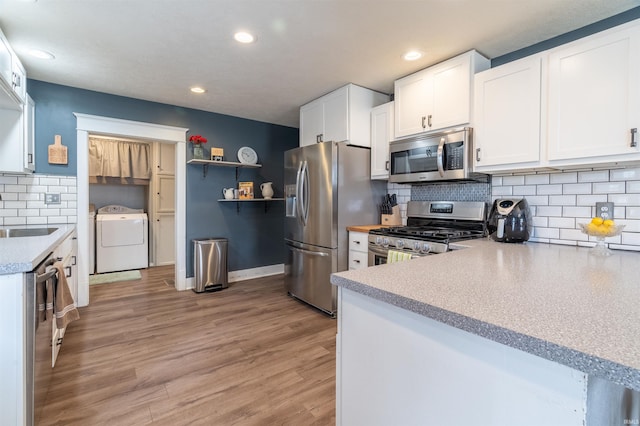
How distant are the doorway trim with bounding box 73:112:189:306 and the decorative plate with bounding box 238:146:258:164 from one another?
734mm

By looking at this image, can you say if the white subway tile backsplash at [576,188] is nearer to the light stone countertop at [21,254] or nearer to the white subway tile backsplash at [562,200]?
the white subway tile backsplash at [562,200]

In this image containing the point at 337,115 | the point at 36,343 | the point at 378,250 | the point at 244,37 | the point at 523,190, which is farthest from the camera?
the point at 337,115

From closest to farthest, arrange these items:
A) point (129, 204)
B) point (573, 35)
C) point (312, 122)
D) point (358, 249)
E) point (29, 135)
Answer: point (573, 35) < point (29, 135) < point (358, 249) < point (312, 122) < point (129, 204)

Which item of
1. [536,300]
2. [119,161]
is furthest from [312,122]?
[119,161]

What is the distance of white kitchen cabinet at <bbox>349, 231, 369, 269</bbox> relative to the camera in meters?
2.92

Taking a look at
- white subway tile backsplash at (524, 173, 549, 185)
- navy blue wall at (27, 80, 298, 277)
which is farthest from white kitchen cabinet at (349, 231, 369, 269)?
navy blue wall at (27, 80, 298, 277)

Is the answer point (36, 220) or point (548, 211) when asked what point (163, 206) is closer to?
point (36, 220)

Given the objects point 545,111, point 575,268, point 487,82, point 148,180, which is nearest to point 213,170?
point 148,180

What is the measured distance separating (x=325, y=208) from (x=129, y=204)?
4363mm

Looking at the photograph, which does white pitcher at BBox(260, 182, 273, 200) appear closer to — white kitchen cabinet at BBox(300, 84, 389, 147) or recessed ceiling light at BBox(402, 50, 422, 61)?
white kitchen cabinet at BBox(300, 84, 389, 147)

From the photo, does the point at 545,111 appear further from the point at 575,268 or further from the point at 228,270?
the point at 228,270

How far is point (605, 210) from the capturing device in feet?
6.34

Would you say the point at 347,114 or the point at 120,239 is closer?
the point at 347,114

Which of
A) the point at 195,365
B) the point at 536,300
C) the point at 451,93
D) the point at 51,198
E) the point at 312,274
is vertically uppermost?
the point at 451,93
